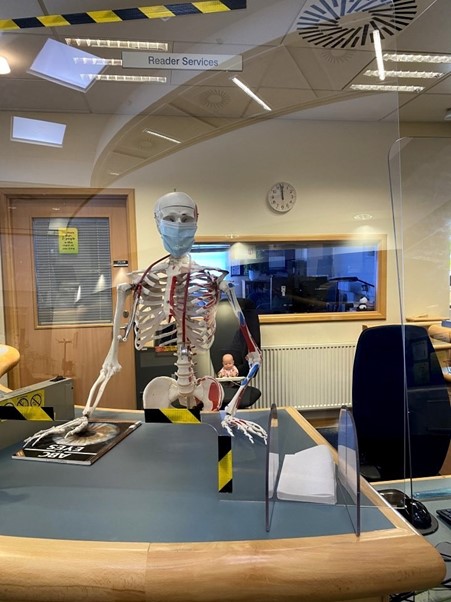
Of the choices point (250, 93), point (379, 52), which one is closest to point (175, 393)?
point (250, 93)

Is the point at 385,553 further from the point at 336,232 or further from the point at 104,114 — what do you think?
the point at 104,114

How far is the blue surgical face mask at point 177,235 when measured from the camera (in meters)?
1.18

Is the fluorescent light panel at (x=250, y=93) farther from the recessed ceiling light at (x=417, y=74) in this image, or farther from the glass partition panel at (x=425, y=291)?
the recessed ceiling light at (x=417, y=74)

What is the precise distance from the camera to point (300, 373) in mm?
2521

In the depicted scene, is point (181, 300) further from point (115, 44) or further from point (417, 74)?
point (417, 74)

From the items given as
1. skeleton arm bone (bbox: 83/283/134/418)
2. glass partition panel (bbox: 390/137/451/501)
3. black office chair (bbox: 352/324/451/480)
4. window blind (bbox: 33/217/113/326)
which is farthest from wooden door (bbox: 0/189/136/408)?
glass partition panel (bbox: 390/137/451/501)

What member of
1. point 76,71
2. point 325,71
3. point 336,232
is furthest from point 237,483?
point 76,71

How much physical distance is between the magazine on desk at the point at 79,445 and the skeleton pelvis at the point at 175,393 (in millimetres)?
135

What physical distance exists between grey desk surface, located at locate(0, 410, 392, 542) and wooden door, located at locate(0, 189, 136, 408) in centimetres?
135

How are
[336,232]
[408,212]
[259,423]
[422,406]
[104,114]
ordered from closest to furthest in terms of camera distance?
[259,423] < [422,406] < [408,212] < [104,114] < [336,232]

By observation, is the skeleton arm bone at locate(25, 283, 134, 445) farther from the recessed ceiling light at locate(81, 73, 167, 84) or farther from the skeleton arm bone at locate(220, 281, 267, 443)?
the recessed ceiling light at locate(81, 73, 167, 84)

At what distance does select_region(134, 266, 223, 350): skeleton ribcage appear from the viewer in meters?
1.25

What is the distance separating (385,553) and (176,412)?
54cm

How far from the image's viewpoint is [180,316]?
1.25 meters
